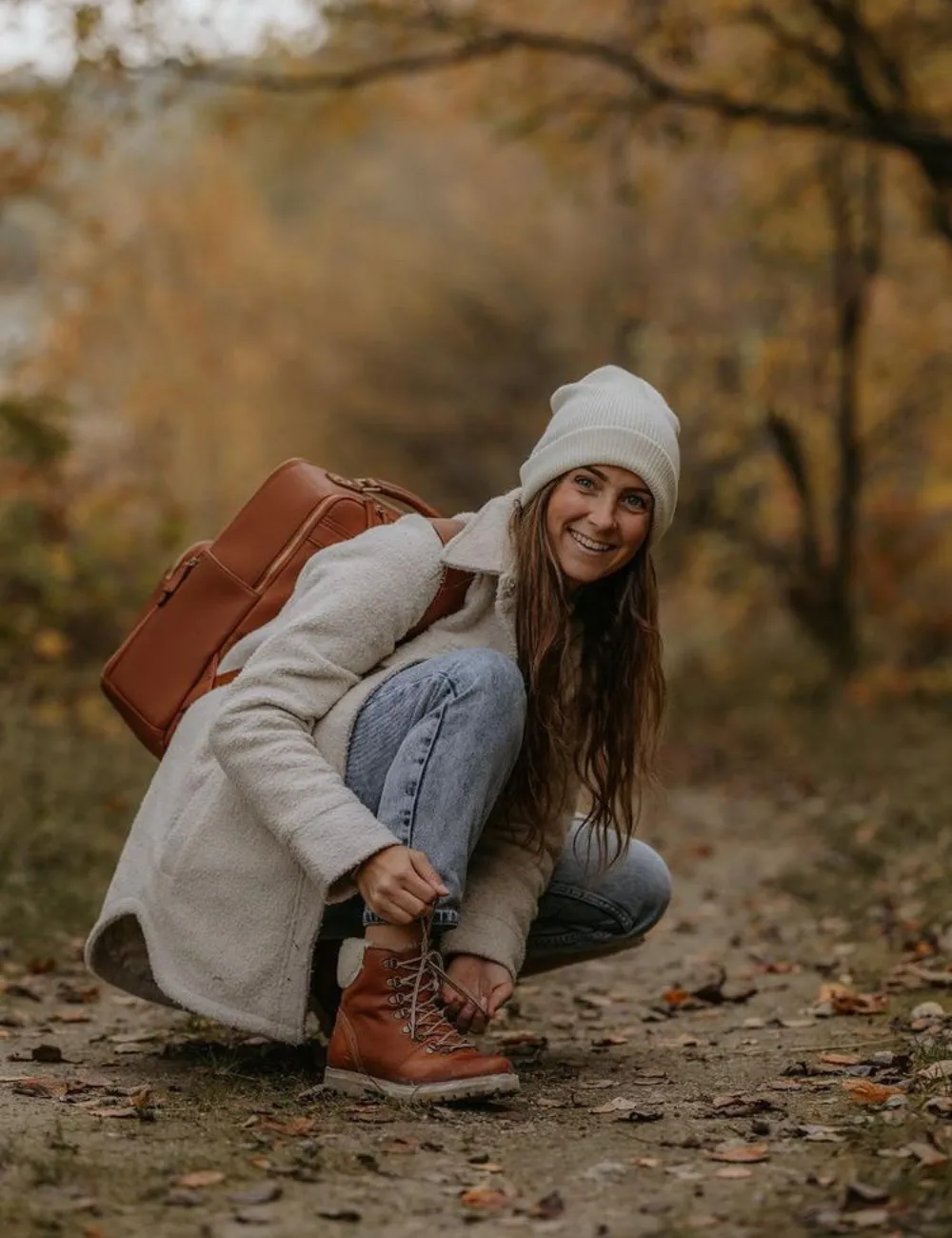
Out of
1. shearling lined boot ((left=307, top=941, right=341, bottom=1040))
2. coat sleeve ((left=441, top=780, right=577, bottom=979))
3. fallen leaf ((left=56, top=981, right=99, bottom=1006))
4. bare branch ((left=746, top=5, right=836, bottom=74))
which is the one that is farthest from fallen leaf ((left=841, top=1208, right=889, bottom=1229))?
bare branch ((left=746, top=5, right=836, bottom=74))

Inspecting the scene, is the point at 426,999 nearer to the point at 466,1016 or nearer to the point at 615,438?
the point at 466,1016

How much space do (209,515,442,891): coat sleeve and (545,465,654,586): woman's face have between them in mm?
256

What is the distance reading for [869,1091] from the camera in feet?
9.87

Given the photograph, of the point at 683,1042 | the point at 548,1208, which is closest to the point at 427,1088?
the point at 548,1208

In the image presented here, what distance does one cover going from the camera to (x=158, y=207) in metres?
20.3

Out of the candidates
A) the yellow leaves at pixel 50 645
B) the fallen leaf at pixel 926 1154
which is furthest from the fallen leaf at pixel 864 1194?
the yellow leaves at pixel 50 645

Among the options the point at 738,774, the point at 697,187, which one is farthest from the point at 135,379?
the point at 738,774

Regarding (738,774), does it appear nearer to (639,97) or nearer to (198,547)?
(639,97)

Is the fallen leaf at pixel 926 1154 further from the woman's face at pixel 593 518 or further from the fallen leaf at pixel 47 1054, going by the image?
the fallen leaf at pixel 47 1054

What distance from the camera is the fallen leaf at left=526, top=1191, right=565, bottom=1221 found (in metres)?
2.40

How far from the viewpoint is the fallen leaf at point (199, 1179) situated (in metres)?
2.45

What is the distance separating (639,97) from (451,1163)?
676 centimetres

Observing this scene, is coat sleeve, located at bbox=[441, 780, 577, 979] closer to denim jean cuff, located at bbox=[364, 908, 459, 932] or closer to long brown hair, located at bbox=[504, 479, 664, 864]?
long brown hair, located at bbox=[504, 479, 664, 864]

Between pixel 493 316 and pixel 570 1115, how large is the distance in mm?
17864
